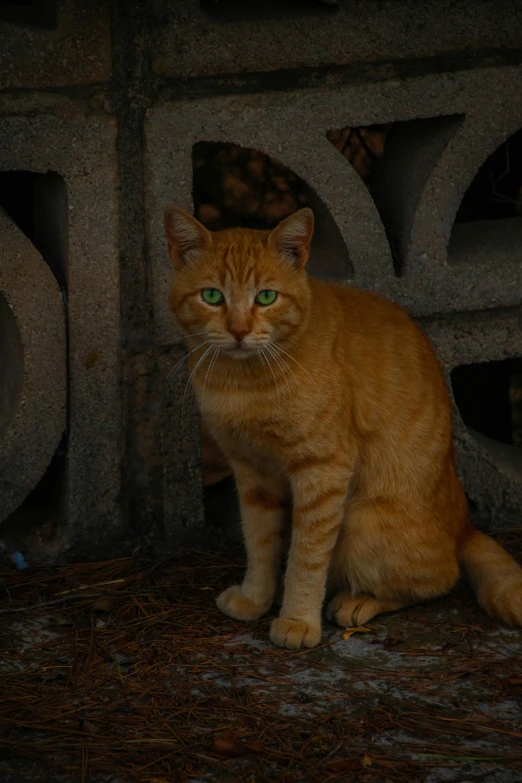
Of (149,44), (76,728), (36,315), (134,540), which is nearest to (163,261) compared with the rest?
(36,315)

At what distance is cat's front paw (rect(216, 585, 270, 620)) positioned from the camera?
3141mm

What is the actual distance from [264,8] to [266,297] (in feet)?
3.36

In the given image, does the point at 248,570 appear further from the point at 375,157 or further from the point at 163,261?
the point at 375,157

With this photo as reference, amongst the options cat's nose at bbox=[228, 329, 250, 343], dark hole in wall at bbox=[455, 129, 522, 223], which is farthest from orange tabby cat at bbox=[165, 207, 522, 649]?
dark hole in wall at bbox=[455, 129, 522, 223]

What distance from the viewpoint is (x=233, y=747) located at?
2.43 meters

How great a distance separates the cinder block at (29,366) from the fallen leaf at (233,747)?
121cm

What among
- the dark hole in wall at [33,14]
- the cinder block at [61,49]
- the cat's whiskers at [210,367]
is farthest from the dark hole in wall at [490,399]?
the dark hole in wall at [33,14]

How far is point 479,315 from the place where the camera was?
357cm

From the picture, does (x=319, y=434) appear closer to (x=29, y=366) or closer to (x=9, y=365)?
(x=29, y=366)

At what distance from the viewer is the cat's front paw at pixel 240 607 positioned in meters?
3.14

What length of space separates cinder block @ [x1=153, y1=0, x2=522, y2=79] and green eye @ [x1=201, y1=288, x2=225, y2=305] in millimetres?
717

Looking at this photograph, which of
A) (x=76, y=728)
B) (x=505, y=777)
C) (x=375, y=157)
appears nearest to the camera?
A: (x=505, y=777)

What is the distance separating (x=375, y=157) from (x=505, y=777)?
7.78 feet

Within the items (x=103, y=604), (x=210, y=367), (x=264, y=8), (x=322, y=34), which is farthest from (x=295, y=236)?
(x=103, y=604)
